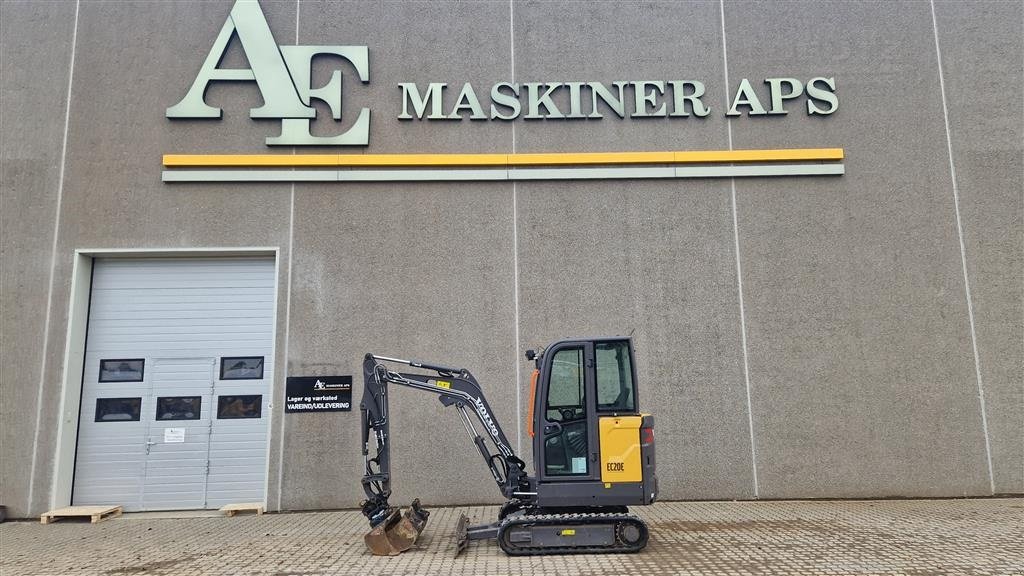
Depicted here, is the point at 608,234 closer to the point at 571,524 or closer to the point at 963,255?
the point at 571,524

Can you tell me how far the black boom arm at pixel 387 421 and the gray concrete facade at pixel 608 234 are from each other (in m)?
2.36

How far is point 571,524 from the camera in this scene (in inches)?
235

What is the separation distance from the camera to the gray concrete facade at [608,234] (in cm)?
879

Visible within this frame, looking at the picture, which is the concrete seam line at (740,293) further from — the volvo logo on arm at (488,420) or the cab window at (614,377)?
the volvo logo on arm at (488,420)

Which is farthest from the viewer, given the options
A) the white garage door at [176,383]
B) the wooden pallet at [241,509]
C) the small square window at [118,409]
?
the small square window at [118,409]

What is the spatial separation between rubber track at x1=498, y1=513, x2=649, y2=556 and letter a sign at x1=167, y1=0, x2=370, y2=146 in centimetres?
638

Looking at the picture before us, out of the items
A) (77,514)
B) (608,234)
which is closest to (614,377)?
(608,234)

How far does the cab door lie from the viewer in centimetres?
606

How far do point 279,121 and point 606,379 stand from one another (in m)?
6.90

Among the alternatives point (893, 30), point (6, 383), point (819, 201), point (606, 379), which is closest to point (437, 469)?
point (606, 379)

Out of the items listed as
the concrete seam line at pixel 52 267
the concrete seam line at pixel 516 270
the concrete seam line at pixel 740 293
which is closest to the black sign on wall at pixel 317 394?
the concrete seam line at pixel 516 270

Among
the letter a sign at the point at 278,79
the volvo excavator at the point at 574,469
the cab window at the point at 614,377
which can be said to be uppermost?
the letter a sign at the point at 278,79

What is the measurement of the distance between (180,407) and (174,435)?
421mm

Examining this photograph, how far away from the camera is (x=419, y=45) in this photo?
9.81 m
